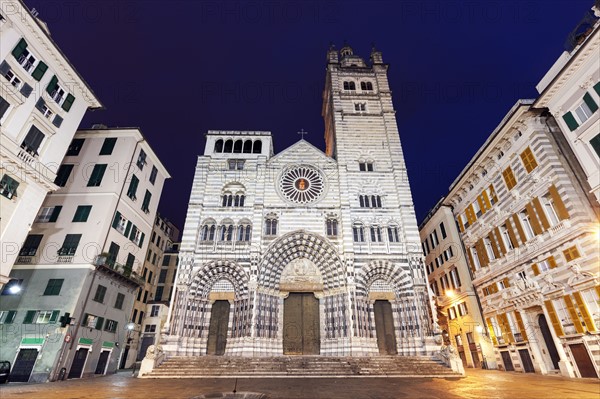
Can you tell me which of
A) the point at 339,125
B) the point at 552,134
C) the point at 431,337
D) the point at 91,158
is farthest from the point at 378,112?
the point at 91,158

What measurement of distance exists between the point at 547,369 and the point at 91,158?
3315 centimetres

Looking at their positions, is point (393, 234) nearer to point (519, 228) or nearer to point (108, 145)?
point (519, 228)

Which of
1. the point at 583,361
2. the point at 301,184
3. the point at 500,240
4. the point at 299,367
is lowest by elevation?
the point at 299,367

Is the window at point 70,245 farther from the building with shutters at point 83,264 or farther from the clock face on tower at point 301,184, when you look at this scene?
the clock face on tower at point 301,184

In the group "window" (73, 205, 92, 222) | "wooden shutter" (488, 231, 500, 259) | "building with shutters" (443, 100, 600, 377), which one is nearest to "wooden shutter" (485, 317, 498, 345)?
"building with shutters" (443, 100, 600, 377)

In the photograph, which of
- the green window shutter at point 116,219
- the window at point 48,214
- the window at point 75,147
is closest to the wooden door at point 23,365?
the window at point 48,214

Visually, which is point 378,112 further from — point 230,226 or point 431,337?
point 431,337

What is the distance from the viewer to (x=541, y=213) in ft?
56.1

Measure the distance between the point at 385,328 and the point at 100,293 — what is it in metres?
20.1

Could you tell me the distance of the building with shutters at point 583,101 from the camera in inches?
562

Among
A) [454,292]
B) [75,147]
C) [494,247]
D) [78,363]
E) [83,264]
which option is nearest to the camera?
[78,363]

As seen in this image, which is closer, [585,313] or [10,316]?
[585,313]

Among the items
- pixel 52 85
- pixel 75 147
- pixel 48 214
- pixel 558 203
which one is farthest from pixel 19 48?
pixel 558 203

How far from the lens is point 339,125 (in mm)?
30203
